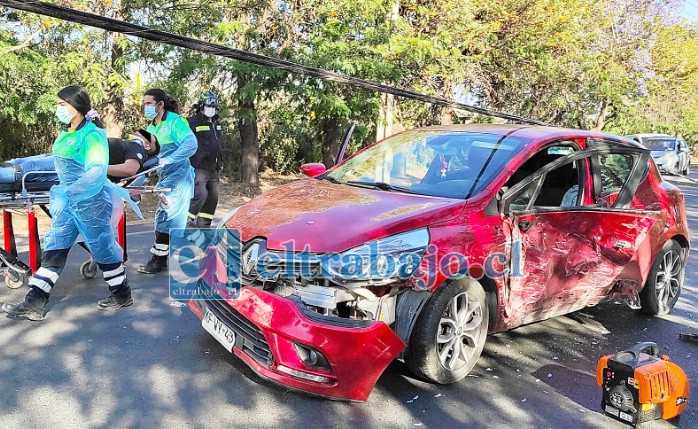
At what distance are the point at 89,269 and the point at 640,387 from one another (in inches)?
188

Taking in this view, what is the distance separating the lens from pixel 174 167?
5.98m

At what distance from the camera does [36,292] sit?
461cm

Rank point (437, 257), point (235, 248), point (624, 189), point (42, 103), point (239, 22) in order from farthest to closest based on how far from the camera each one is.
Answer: point (239, 22)
point (42, 103)
point (624, 189)
point (235, 248)
point (437, 257)

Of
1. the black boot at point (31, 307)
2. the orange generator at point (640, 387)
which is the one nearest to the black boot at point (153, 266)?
the black boot at point (31, 307)

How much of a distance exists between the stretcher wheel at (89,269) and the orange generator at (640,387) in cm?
449

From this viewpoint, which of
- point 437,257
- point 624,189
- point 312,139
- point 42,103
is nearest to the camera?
point 437,257

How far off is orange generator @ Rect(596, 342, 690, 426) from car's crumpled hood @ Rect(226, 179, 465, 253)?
1.25 m

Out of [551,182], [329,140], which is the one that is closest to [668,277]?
[551,182]

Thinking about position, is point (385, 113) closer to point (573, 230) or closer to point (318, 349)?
point (573, 230)

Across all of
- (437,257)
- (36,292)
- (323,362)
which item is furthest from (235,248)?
→ (36,292)

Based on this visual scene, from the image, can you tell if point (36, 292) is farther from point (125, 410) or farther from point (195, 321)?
point (125, 410)

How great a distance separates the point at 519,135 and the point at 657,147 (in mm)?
20589

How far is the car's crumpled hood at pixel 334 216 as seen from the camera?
11.3 ft

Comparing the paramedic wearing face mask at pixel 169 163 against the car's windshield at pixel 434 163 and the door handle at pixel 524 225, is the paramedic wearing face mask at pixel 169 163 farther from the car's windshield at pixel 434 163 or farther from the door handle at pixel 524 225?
the door handle at pixel 524 225
